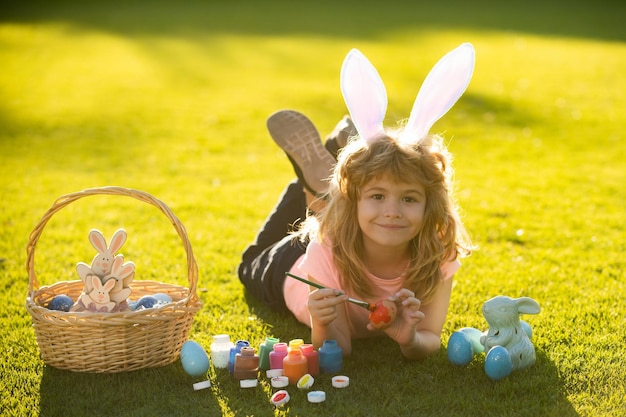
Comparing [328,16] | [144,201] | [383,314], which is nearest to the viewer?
[383,314]

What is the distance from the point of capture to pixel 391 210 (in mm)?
2695

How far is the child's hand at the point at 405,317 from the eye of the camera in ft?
8.48

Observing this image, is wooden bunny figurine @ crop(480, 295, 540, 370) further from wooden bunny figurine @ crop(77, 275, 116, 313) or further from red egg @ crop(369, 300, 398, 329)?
wooden bunny figurine @ crop(77, 275, 116, 313)

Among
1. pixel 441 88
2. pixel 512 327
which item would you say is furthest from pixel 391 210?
pixel 512 327

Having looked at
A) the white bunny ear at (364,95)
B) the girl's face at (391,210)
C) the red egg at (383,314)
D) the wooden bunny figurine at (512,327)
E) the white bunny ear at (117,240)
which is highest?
the white bunny ear at (364,95)

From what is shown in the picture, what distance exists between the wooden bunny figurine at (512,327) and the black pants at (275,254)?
0.88 m

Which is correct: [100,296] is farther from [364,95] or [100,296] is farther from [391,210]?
[364,95]

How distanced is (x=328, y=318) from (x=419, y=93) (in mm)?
866

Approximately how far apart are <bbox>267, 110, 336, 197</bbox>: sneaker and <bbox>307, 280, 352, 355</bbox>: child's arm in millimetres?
768

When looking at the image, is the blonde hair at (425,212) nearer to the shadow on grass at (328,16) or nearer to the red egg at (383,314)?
the red egg at (383,314)

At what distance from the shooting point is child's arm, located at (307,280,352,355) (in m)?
2.63

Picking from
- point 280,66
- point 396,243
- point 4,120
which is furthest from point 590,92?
point 396,243

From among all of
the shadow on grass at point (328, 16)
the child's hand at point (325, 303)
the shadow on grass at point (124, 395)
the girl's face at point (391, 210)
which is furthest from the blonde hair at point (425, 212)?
the shadow on grass at point (328, 16)

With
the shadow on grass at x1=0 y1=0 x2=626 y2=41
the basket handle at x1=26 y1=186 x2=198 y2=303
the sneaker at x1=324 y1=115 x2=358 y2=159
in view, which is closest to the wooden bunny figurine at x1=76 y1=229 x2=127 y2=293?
the basket handle at x1=26 y1=186 x2=198 y2=303
